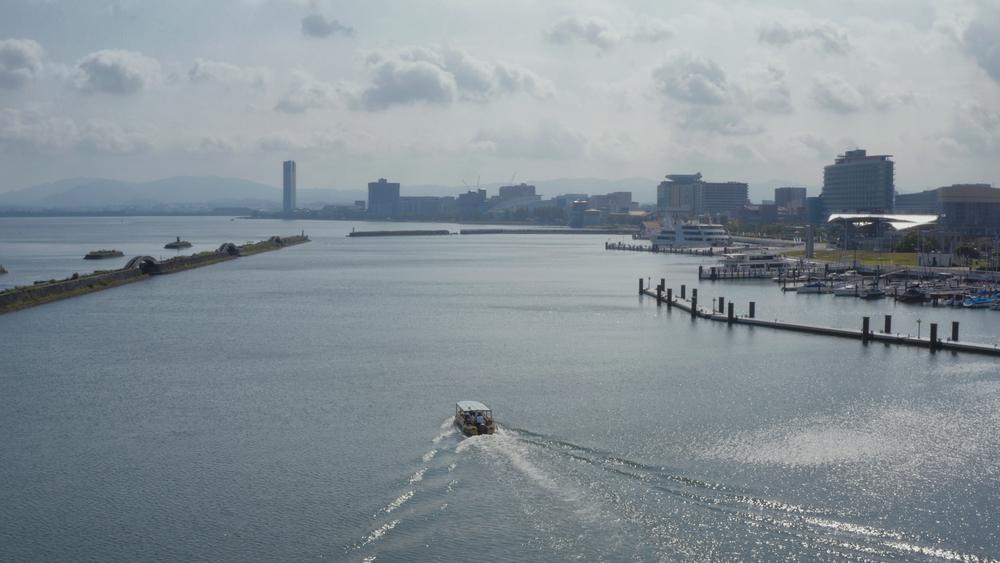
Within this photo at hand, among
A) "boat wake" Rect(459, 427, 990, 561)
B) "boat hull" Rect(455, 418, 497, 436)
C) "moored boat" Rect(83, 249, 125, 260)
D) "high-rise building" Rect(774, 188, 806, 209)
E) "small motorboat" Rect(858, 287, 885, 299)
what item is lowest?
"boat wake" Rect(459, 427, 990, 561)

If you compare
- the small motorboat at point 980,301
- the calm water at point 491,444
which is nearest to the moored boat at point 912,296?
the small motorboat at point 980,301

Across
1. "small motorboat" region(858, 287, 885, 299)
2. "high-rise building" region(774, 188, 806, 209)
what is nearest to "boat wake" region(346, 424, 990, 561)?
"small motorboat" region(858, 287, 885, 299)

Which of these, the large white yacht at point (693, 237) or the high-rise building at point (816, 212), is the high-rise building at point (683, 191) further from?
the large white yacht at point (693, 237)

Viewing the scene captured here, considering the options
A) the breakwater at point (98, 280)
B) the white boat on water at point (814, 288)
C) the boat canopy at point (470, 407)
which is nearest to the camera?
the boat canopy at point (470, 407)

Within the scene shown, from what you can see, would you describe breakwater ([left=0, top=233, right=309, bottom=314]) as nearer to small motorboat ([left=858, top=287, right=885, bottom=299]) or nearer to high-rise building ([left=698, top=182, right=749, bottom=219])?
small motorboat ([left=858, top=287, right=885, bottom=299])

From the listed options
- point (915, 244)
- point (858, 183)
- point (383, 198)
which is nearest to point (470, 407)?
point (915, 244)

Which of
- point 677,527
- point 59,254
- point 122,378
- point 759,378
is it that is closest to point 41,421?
point 122,378
